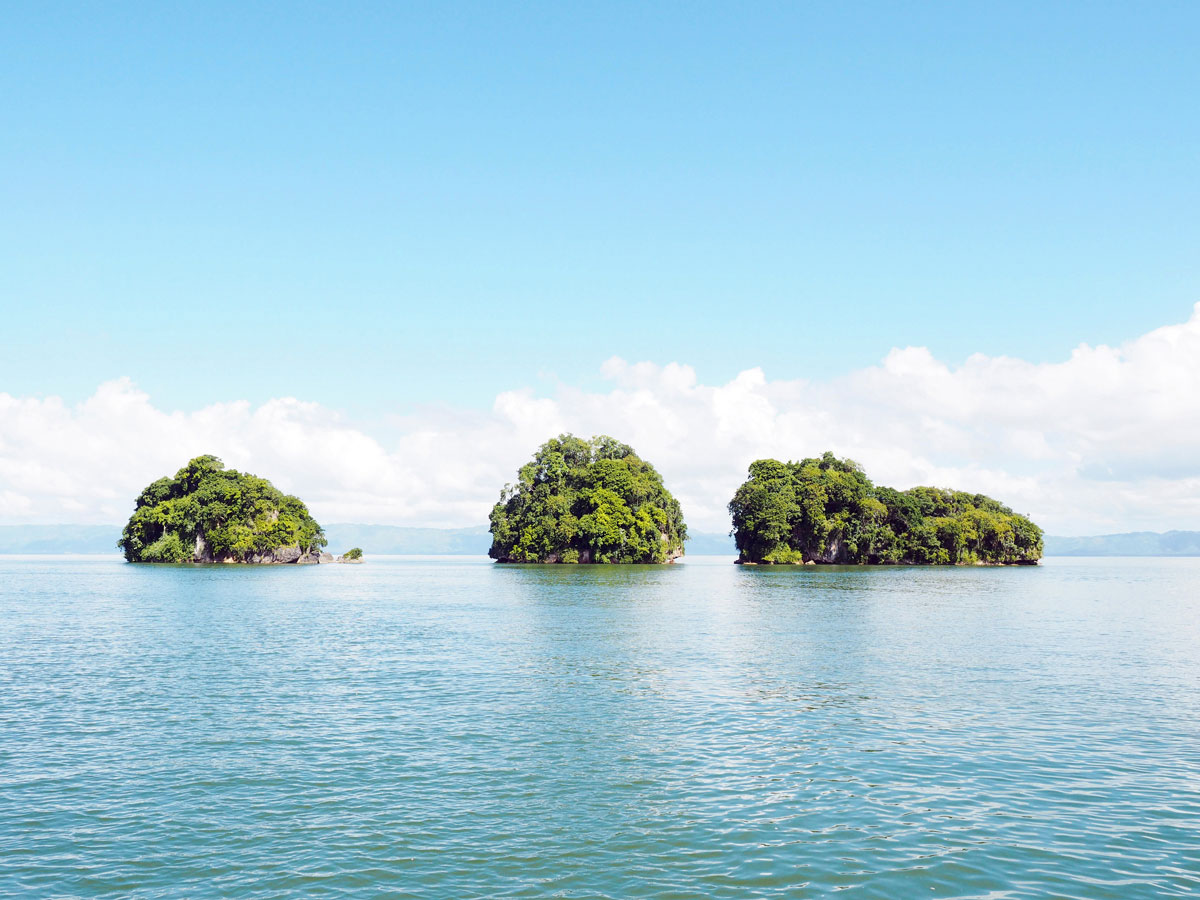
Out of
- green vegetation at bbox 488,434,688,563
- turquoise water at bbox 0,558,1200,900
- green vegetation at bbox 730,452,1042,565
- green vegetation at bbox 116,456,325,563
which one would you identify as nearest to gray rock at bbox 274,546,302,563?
green vegetation at bbox 116,456,325,563

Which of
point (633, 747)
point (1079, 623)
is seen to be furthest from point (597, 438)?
point (633, 747)

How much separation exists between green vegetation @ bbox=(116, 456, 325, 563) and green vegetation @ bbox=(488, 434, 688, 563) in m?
49.0

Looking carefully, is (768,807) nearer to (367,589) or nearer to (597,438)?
(367,589)

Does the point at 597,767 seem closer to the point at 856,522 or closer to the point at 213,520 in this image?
the point at 856,522

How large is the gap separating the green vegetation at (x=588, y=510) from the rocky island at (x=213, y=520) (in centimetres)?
4898

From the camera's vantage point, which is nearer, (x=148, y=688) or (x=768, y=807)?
(x=768, y=807)

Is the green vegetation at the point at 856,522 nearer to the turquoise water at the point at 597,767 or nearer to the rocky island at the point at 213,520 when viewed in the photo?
the rocky island at the point at 213,520

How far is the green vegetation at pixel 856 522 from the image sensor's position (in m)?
172

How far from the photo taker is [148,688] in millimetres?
32875

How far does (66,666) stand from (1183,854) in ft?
138

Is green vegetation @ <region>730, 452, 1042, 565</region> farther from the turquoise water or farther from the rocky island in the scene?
the turquoise water

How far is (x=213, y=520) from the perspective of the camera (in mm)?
179000

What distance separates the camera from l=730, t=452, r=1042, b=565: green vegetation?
172 meters

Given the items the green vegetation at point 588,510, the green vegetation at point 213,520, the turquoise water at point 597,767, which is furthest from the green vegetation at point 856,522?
the turquoise water at point 597,767
